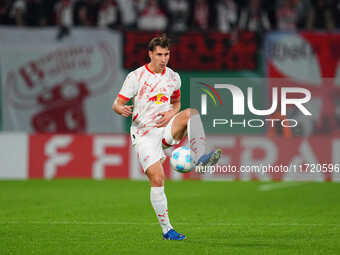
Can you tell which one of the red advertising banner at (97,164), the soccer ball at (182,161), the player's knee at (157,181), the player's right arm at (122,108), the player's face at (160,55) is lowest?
the red advertising banner at (97,164)

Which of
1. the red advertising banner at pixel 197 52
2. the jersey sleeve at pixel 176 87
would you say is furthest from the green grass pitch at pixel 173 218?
the red advertising banner at pixel 197 52

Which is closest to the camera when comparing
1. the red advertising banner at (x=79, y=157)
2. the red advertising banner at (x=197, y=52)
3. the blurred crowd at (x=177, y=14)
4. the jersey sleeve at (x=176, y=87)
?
the jersey sleeve at (x=176, y=87)

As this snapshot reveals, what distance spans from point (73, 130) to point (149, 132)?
9.63 m

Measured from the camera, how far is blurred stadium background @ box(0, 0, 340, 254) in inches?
607

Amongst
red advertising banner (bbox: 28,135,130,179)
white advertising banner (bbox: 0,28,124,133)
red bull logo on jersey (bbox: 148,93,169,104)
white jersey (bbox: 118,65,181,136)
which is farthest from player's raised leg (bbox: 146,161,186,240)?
white advertising banner (bbox: 0,28,124,133)

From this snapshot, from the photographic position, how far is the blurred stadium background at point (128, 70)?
15.4m

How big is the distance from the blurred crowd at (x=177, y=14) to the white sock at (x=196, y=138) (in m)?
9.43

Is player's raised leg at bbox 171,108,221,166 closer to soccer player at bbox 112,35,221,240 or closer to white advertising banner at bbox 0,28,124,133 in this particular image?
soccer player at bbox 112,35,221,240

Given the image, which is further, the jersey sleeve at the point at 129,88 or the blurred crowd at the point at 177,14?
the blurred crowd at the point at 177,14

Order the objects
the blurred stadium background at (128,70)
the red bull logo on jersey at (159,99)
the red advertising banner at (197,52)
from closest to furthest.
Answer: the red bull logo on jersey at (159,99)
the blurred stadium background at (128,70)
the red advertising banner at (197,52)

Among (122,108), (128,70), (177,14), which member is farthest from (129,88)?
(177,14)

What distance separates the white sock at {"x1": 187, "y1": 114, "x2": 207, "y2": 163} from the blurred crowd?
31.0ft

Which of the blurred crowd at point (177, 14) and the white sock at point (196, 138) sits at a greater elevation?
the blurred crowd at point (177, 14)

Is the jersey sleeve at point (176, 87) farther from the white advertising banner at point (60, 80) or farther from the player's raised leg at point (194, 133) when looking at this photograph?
the white advertising banner at point (60, 80)
